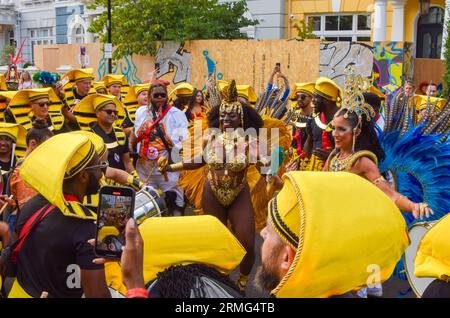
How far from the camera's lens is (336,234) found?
1.93 meters

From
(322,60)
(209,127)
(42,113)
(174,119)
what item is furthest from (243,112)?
(322,60)

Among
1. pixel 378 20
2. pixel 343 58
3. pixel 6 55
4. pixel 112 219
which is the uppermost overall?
pixel 378 20

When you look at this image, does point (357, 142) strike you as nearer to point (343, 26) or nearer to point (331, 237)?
point (331, 237)

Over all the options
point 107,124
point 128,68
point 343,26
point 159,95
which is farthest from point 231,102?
point 343,26

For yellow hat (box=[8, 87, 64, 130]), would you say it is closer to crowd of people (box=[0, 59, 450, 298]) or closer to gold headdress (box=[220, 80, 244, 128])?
crowd of people (box=[0, 59, 450, 298])

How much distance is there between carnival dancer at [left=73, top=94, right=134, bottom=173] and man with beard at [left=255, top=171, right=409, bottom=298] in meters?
4.11

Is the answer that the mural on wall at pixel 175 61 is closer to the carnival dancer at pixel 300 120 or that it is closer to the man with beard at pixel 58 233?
the carnival dancer at pixel 300 120

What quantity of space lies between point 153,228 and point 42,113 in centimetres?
506

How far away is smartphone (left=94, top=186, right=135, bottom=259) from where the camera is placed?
96.5 inches

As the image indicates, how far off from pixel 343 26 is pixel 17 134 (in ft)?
55.2

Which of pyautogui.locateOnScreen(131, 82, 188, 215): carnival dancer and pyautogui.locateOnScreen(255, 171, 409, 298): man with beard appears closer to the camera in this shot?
pyautogui.locateOnScreen(255, 171, 409, 298): man with beard

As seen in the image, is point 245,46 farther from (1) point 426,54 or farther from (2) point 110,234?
(2) point 110,234

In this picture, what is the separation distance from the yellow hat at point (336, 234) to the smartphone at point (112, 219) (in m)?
0.69

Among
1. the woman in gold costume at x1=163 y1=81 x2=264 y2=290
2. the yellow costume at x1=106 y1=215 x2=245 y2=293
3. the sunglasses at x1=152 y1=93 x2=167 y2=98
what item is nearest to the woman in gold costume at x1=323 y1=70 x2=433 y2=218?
the woman in gold costume at x1=163 y1=81 x2=264 y2=290
